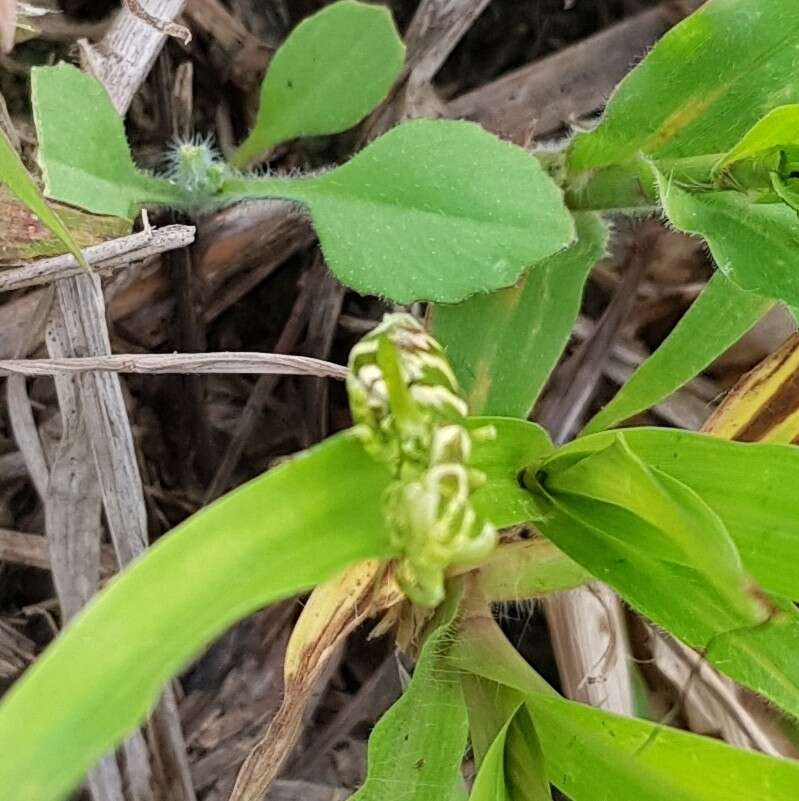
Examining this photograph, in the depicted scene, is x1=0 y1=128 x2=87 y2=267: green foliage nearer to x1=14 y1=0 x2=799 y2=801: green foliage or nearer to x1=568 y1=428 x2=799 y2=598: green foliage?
x1=14 y1=0 x2=799 y2=801: green foliage

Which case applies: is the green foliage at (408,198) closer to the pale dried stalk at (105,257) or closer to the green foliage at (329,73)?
the pale dried stalk at (105,257)

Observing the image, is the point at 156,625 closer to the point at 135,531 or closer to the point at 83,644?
the point at 83,644

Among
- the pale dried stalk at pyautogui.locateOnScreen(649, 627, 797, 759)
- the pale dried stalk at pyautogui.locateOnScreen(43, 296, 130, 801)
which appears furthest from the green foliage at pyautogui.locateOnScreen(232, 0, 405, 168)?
the pale dried stalk at pyautogui.locateOnScreen(649, 627, 797, 759)

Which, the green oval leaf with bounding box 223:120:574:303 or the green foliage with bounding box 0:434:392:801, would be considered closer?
the green foliage with bounding box 0:434:392:801

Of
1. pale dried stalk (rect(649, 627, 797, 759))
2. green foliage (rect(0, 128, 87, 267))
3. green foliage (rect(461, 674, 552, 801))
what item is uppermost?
green foliage (rect(0, 128, 87, 267))

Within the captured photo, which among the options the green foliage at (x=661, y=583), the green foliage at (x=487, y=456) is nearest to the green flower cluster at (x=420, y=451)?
the green foliage at (x=487, y=456)

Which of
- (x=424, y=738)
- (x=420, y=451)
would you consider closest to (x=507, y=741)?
(x=424, y=738)
